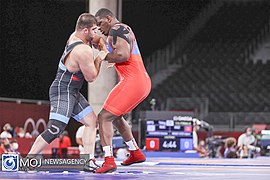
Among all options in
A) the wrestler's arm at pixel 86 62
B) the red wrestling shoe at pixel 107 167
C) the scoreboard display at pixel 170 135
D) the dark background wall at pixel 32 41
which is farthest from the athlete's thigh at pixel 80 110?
the dark background wall at pixel 32 41

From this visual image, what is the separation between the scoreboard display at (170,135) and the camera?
12.1 m

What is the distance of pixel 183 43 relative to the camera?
2462 cm

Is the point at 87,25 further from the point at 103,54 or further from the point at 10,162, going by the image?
the point at 10,162

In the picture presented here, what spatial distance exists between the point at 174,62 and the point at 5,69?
7.36 metres

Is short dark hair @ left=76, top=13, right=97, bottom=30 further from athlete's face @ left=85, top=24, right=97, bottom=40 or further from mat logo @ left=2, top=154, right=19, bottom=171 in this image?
mat logo @ left=2, top=154, right=19, bottom=171

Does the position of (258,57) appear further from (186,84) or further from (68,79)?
(68,79)

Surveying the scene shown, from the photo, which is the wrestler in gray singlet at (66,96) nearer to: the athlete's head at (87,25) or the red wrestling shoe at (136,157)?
the athlete's head at (87,25)

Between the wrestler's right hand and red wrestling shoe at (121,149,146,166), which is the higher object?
the wrestler's right hand

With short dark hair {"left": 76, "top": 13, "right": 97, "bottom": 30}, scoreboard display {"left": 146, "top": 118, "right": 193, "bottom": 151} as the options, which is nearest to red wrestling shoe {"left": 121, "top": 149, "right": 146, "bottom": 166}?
Answer: short dark hair {"left": 76, "top": 13, "right": 97, "bottom": 30}

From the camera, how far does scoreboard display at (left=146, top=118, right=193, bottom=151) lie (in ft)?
39.8

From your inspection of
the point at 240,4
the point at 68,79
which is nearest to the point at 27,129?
the point at 240,4

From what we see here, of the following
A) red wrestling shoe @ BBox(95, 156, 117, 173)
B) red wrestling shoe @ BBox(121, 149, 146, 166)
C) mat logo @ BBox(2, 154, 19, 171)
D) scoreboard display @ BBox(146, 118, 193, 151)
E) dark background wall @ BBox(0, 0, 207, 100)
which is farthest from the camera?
dark background wall @ BBox(0, 0, 207, 100)

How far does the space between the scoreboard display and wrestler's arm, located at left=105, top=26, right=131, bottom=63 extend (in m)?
7.46

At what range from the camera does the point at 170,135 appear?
480 inches
